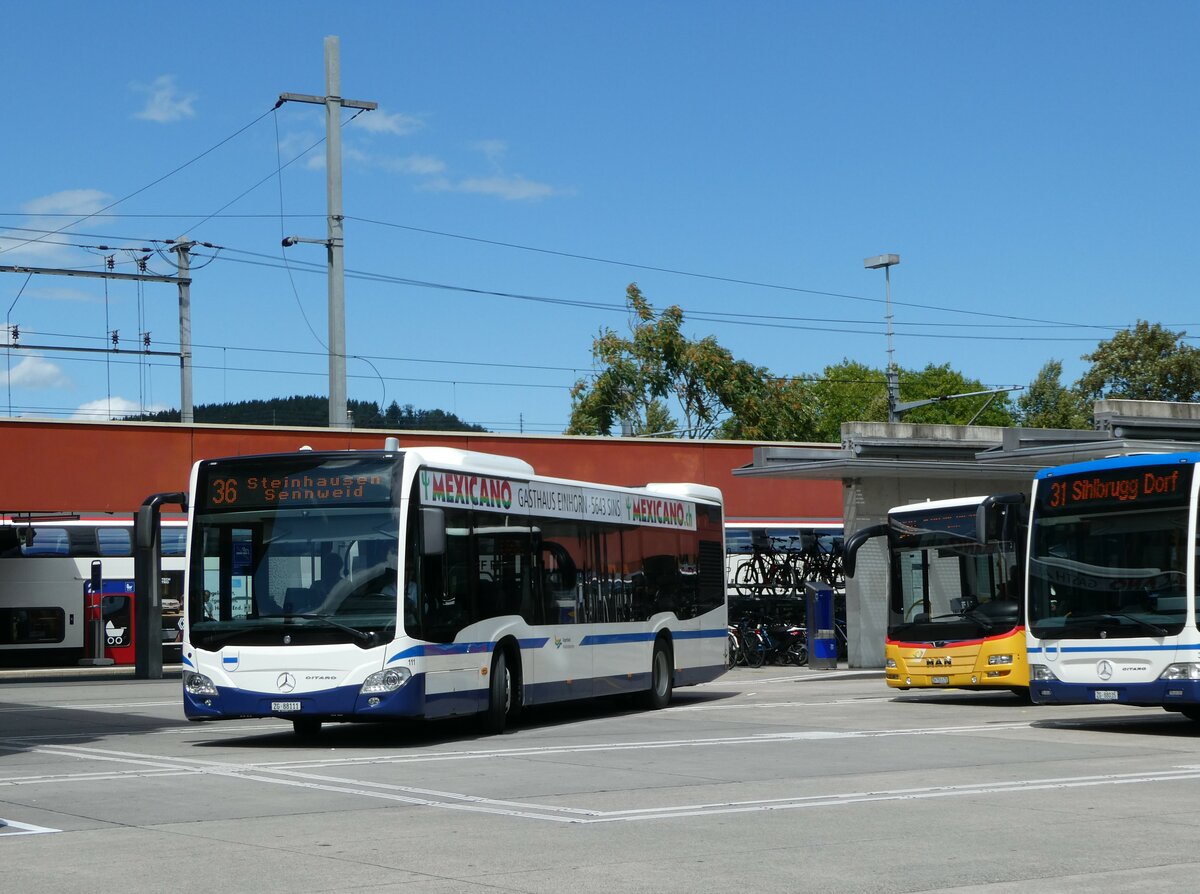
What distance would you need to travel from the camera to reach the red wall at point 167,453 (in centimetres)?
3134

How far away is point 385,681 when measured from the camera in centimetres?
1577

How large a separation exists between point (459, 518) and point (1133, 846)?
9078mm

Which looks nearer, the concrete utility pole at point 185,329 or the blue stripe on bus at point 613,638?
the blue stripe on bus at point 613,638

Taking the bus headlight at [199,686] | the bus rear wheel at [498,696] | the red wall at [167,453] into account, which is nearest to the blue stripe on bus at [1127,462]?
the bus rear wheel at [498,696]

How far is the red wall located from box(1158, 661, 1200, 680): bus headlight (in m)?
19.1

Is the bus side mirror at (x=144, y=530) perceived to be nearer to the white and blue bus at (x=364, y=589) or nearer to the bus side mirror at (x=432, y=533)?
the white and blue bus at (x=364, y=589)

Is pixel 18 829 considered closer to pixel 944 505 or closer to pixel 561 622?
pixel 561 622

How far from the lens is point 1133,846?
9.36 m

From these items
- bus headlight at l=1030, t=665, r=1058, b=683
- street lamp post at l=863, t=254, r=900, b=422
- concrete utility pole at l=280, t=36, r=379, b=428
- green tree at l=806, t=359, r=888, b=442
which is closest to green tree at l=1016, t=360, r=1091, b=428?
green tree at l=806, t=359, r=888, b=442

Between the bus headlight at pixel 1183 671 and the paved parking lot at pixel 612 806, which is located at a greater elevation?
the bus headlight at pixel 1183 671

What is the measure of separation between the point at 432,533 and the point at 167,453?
17.6 m

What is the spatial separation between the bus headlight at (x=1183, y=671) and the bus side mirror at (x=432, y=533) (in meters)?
7.33

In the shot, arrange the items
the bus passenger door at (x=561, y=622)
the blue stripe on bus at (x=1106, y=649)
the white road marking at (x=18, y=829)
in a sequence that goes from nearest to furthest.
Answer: the white road marking at (x=18, y=829)
the blue stripe on bus at (x=1106, y=649)
the bus passenger door at (x=561, y=622)

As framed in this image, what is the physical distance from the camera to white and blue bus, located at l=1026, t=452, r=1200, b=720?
16734 millimetres
